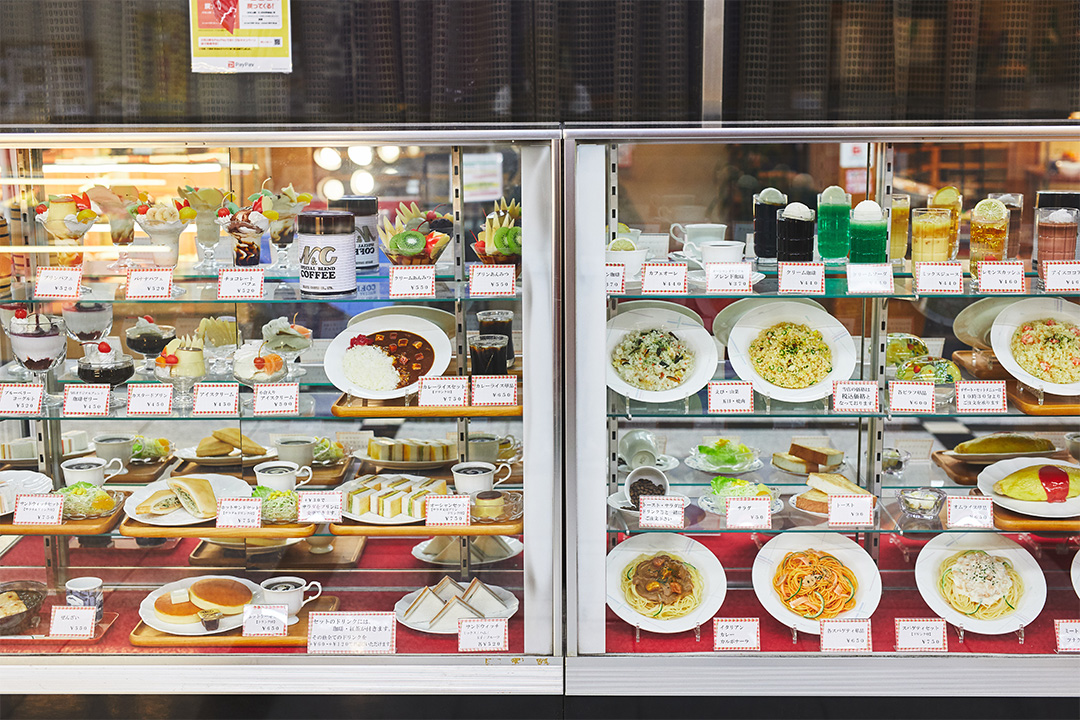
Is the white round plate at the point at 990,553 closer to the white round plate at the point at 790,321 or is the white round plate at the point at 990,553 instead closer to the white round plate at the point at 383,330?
the white round plate at the point at 790,321

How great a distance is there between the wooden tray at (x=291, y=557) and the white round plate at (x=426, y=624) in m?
0.27

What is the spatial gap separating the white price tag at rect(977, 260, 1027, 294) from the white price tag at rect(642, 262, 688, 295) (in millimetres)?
859

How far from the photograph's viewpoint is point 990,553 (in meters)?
2.80

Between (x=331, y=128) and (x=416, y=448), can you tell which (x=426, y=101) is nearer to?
(x=331, y=128)

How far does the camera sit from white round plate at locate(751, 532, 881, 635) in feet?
8.93

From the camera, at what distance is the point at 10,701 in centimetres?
273

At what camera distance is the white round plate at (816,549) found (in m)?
2.72

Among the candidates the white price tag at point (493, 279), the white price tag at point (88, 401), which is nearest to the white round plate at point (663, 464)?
the white price tag at point (493, 279)

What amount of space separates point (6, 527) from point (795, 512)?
2443 millimetres

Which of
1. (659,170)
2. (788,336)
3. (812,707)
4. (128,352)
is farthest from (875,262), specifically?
(128,352)

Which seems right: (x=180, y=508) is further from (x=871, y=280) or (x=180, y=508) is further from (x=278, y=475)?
(x=871, y=280)

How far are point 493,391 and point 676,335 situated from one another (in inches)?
23.8

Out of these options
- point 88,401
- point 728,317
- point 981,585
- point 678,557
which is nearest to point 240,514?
point 88,401

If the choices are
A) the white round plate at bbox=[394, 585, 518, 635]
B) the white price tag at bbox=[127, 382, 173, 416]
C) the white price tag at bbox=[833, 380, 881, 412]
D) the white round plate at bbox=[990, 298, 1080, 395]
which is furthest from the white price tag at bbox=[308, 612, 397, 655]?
the white round plate at bbox=[990, 298, 1080, 395]
